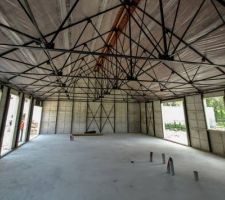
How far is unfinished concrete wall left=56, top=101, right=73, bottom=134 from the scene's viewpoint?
14.5 meters

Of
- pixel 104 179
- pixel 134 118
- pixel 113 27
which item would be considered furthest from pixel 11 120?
pixel 134 118

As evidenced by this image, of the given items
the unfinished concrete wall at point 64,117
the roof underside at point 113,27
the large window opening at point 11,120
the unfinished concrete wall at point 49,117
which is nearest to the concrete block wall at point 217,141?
the roof underside at point 113,27

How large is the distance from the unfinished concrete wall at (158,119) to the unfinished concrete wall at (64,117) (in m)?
9.56

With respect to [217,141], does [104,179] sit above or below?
below

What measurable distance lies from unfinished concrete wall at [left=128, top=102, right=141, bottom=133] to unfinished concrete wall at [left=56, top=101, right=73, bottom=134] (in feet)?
23.9

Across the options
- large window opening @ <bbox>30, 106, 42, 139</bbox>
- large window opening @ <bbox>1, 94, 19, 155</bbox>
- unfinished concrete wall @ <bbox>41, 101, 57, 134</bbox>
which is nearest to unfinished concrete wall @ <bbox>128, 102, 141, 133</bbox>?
unfinished concrete wall @ <bbox>41, 101, 57, 134</bbox>

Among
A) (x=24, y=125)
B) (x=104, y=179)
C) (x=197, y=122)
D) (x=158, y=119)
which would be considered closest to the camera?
(x=104, y=179)

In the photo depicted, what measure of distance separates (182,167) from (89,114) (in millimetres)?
11531

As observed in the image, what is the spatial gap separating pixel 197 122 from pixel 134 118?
8066 mm

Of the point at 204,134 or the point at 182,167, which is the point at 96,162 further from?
the point at 204,134

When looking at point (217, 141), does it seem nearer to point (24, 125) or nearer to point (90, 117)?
point (90, 117)

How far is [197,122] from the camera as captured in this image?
9.00 metres

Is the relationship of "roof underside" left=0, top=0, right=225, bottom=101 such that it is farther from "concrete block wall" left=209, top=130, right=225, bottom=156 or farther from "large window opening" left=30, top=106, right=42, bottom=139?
"large window opening" left=30, top=106, right=42, bottom=139

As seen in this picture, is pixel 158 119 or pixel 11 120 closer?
pixel 11 120
